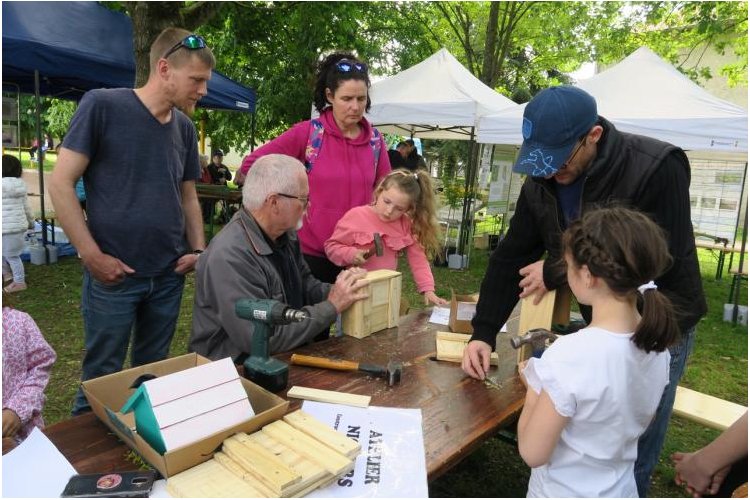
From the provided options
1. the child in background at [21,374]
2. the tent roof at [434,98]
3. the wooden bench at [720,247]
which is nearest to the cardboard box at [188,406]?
the child in background at [21,374]

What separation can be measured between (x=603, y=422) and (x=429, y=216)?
212cm

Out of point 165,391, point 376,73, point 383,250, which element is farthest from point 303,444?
point 376,73

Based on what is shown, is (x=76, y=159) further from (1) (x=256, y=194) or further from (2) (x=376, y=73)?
(2) (x=376, y=73)

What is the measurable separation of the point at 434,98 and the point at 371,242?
516 cm

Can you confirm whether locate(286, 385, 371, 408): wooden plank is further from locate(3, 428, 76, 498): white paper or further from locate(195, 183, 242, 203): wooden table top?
locate(195, 183, 242, 203): wooden table top

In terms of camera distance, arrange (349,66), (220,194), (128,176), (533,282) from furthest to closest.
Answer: (220,194)
(349,66)
(128,176)
(533,282)

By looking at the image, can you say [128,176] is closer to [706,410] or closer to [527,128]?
[527,128]

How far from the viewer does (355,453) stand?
54.2 inches

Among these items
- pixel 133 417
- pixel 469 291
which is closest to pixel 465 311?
pixel 133 417

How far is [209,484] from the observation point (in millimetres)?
1221

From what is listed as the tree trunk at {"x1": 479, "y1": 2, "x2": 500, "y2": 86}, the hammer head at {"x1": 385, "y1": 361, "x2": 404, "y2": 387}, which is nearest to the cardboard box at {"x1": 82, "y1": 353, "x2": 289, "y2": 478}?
the hammer head at {"x1": 385, "y1": 361, "x2": 404, "y2": 387}

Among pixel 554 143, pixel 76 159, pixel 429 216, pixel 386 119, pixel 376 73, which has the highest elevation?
pixel 376 73

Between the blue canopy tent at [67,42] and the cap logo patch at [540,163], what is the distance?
21.1 feet

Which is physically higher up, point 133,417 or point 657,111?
point 657,111
